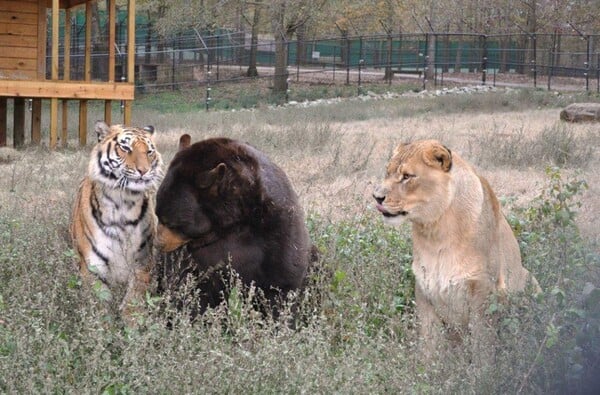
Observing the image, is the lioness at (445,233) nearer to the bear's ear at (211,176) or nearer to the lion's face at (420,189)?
the lion's face at (420,189)

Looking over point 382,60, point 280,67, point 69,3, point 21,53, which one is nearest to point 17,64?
point 21,53

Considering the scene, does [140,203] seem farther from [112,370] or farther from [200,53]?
[200,53]

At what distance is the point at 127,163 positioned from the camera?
674 centimetres

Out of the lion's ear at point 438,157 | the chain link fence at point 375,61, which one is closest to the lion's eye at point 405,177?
the lion's ear at point 438,157

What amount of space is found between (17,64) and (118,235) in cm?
1566

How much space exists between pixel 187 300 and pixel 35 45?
16.9 metres

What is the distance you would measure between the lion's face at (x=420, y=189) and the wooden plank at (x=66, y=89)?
14.1m

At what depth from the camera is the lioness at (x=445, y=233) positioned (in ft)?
20.0

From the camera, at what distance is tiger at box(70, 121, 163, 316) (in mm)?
6699

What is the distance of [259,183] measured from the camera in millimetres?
6453

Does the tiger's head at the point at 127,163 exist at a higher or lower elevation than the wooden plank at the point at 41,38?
lower

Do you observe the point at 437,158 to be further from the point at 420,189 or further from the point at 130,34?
the point at 130,34

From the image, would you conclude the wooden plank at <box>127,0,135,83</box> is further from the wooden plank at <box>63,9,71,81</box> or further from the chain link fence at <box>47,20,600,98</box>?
the chain link fence at <box>47,20,600,98</box>

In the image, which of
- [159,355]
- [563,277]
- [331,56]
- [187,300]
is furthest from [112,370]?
[331,56]
